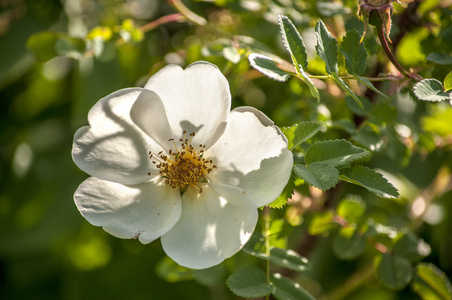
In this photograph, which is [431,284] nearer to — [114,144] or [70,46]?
[114,144]

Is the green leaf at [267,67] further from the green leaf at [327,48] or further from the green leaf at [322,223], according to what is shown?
the green leaf at [322,223]

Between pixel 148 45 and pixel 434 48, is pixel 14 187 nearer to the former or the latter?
pixel 148 45

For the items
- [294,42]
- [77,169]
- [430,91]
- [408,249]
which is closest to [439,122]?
[408,249]

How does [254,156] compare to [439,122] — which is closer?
[254,156]

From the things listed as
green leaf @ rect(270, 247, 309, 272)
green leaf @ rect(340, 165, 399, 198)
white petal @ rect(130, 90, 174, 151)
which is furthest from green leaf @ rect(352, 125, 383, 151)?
white petal @ rect(130, 90, 174, 151)

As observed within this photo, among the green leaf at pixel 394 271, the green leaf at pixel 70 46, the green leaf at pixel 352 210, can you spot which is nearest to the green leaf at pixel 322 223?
the green leaf at pixel 352 210
